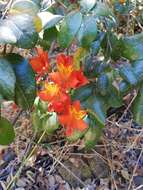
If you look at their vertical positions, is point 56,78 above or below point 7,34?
below

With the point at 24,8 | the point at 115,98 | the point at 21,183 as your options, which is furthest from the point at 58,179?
the point at 24,8

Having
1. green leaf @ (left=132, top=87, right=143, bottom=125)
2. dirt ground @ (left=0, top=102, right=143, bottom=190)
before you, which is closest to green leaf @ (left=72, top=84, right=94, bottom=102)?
green leaf @ (left=132, top=87, right=143, bottom=125)

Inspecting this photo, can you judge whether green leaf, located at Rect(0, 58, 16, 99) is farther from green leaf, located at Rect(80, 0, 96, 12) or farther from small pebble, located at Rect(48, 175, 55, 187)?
small pebble, located at Rect(48, 175, 55, 187)

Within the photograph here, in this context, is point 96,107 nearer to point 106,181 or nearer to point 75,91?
point 75,91

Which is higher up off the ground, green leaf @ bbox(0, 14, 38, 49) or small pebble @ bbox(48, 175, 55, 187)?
green leaf @ bbox(0, 14, 38, 49)

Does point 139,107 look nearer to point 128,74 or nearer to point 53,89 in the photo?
point 128,74

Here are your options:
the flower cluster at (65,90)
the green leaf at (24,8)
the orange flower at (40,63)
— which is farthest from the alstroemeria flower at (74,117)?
the green leaf at (24,8)

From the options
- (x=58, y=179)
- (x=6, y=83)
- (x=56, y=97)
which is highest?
(x=6, y=83)

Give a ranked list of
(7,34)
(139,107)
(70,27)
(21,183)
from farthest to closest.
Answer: (21,183), (139,107), (70,27), (7,34)
